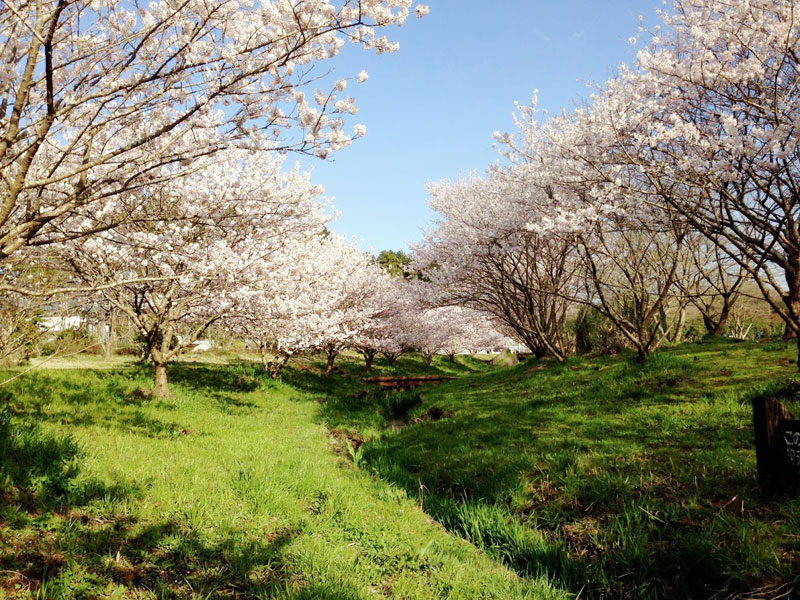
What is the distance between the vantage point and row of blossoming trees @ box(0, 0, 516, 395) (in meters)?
3.08

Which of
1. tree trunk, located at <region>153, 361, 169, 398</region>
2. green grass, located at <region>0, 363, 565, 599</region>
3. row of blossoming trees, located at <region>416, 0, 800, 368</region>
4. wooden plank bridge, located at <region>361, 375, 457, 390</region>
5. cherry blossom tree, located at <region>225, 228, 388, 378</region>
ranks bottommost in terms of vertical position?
wooden plank bridge, located at <region>361, 375, 457, 390</region>

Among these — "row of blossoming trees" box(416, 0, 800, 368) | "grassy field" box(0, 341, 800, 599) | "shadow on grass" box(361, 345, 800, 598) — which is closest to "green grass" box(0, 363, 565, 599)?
"grassy field" box(0, 341, 800, 599)

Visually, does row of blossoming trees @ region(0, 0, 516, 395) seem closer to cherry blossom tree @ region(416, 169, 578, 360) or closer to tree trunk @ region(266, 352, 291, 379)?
tree trunk @ region(266, 352, 291, 379)

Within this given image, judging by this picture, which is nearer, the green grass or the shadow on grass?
the green grass

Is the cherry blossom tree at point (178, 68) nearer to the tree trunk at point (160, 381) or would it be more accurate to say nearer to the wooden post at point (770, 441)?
the wooden post at point (770, 441)

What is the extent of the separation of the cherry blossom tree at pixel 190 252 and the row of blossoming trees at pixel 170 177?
1.9 inches

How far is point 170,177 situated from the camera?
11.2ft

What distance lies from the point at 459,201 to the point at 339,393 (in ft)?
35.4

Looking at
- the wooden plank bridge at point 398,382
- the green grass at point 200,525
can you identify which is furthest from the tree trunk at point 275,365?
the green grass at point 200,525

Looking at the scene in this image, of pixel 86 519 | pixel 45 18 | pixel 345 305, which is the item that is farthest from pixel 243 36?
pixel 345 305

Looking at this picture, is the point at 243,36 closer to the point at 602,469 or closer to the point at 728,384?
the point at 602,469

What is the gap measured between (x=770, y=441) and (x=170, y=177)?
5.61 m

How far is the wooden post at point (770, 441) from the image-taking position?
4.12m

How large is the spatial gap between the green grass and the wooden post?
2.34 meters
